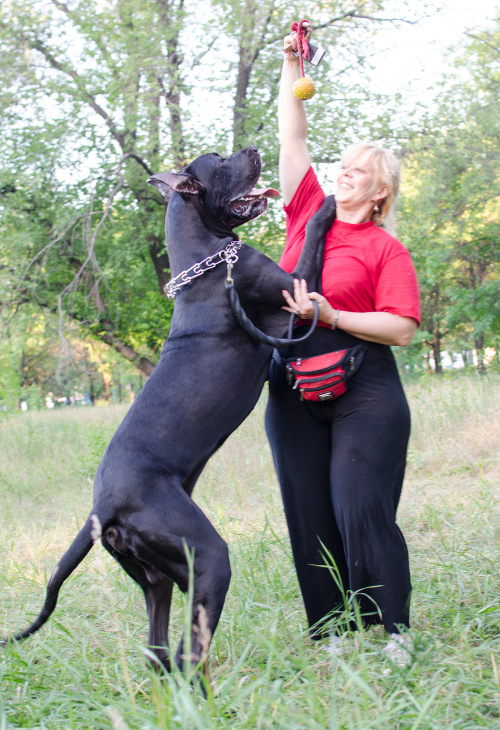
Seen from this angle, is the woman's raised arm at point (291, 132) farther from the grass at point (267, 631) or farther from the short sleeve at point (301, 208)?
the grass at point (267, 631)

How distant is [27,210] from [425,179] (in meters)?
7.28

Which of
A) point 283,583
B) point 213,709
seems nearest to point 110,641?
point 283,583

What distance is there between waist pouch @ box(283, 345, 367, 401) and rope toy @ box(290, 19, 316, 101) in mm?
1115

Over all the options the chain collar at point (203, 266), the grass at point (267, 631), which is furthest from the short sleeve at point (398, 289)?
the grass at point (267, 631)

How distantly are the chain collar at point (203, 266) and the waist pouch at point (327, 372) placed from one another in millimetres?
497

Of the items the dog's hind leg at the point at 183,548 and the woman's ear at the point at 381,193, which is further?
the woman's ear at the point at 381,193

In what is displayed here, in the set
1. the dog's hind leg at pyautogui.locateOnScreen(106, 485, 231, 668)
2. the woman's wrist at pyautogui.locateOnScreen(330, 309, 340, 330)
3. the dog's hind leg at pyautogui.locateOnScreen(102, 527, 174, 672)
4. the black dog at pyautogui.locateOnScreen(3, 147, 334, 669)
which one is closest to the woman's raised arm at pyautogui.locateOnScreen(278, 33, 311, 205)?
the black dog at pyautogui.locateOnScreen(3, 147, 334, 669)

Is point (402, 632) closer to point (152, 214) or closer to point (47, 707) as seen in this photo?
point (47, 707)

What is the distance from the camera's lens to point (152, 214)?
10688 millimetres

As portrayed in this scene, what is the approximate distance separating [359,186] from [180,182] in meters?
0.74

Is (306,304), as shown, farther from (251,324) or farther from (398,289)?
(398,289)

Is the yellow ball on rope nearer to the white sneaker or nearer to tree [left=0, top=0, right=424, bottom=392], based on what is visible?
the white sneaker

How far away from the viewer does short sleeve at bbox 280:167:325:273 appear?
2812 millimetres

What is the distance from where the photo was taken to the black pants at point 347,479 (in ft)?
7.83
